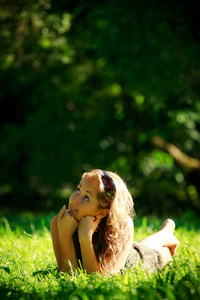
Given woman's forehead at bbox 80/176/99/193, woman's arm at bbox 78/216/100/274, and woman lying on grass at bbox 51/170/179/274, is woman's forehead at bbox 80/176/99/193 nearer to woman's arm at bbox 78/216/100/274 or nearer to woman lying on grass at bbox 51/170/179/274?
woman lying on grass at bbox 51/170/179/274

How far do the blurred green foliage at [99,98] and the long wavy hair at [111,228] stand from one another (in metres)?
3.25

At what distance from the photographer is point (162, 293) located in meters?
2.00

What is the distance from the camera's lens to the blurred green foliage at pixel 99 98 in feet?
17.5

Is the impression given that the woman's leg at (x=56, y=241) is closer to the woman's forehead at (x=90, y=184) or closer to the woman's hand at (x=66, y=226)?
the woman's hand at (x=66, y=226)

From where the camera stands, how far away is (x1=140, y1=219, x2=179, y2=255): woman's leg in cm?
299

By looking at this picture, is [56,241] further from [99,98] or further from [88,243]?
[99,98]

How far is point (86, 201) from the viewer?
2477mm

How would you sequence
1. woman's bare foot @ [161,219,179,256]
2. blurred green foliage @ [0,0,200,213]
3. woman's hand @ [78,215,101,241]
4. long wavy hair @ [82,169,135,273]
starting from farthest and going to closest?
blurred green foliage @ [0,0,200,213]
woman's bare foot @ [161,219,179,256]
long wavy hair @ [82,169,135,273]
woman's hand @ [78,215,101,241]

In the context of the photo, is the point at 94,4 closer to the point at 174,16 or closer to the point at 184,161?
the point at 174,16

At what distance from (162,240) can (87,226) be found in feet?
2.97

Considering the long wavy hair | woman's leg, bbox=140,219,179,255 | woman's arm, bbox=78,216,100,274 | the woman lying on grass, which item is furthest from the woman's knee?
woman's arm, bbox=78,216,100,274

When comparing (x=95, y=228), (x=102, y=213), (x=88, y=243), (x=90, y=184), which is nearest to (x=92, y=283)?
(x=88, y=243)

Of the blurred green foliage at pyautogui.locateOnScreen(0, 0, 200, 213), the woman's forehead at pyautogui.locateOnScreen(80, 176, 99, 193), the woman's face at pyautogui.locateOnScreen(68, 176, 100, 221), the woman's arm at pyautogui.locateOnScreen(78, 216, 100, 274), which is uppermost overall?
the woman's forehead at pyautogui.locateOnScreen(80, 176, 99, 193)

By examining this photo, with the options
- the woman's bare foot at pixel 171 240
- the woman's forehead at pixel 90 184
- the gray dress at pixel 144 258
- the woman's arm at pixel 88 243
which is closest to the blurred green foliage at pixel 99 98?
the woman's bare foot at pixel 171 240
